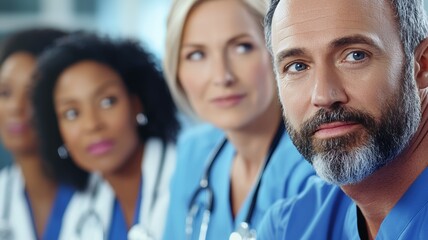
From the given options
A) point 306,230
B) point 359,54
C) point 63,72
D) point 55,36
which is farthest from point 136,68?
point 359,54

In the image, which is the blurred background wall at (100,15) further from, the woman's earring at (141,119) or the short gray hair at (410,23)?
the short gray hair at (410,23)

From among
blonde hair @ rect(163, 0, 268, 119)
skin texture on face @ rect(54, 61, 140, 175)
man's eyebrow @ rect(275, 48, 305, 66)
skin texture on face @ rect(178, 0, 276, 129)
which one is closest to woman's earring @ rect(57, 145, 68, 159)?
skin texture on face @ rect(54, 61, 140, 175)

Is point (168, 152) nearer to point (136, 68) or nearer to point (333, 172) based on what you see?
point (136, 68)

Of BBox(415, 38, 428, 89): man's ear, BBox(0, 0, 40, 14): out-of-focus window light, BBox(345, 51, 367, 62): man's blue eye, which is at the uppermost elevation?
BBox(0, 0, 40, 14): out-of-focus window light

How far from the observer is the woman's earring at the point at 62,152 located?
1790 millimetres

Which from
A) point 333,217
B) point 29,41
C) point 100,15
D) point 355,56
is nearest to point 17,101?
point 29,41

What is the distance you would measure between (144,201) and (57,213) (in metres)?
0.27

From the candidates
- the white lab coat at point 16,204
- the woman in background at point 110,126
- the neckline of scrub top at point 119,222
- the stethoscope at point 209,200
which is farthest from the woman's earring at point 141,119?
the white lab coat at point 16,204

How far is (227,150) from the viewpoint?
1.52 meters

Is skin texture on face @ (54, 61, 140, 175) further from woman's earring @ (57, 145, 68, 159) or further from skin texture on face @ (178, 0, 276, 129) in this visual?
skin texture on face @ (178, 0, 276, 129)

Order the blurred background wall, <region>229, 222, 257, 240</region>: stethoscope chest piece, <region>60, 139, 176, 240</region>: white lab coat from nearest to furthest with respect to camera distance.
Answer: <region>229, 222, 257, 240</region>: stethoscope chest piece, <region>60, 139, 176, 240</region>: white lab coat, the blurred background wall

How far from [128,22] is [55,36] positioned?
154cm

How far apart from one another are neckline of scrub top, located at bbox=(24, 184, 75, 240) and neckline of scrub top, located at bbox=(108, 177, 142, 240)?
0.54 feet

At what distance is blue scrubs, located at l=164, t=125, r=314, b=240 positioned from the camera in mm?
1272
